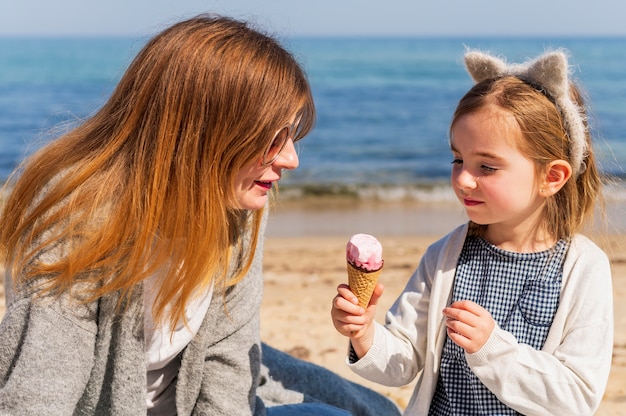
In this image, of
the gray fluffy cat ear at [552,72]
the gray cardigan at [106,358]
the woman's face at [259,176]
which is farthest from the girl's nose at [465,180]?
the gray cardigan at [106,358]

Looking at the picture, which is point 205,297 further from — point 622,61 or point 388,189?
point 622,61

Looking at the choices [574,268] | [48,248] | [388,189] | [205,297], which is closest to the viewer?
[48,248]

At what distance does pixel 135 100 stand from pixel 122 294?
665mm

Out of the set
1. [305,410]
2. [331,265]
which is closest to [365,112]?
[331,265]

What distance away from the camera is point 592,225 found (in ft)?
9.75

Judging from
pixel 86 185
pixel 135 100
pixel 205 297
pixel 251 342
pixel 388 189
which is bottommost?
pixel 388 189

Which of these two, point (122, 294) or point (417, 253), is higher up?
point (122, 294)

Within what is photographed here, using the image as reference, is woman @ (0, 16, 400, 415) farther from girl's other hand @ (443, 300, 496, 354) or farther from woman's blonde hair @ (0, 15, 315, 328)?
girl's other hand @ (443, 300, 496, 354)

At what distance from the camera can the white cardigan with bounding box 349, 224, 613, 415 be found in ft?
8.56

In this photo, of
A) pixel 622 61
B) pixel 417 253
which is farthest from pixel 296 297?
pixel 622 61

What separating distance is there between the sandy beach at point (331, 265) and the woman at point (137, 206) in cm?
145

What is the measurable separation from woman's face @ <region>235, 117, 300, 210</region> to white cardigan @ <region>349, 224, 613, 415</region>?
2.19 feet

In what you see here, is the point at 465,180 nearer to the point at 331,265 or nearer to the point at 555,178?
the point at 555,178

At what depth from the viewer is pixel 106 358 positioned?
2.71 m
